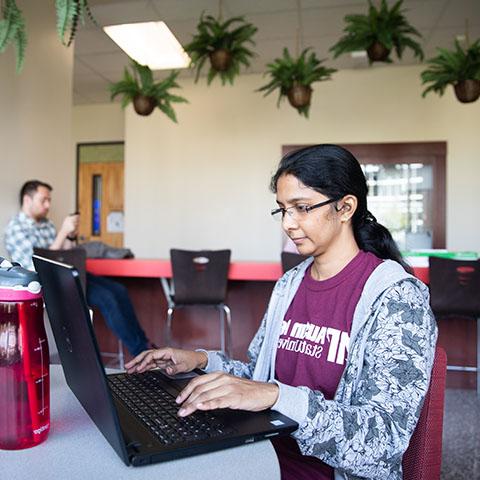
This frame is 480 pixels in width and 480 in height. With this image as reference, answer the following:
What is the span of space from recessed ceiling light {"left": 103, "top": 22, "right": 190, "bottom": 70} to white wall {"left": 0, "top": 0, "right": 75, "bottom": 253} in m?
0.74

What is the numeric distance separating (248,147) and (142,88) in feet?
6.32

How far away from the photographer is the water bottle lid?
2.29 ft

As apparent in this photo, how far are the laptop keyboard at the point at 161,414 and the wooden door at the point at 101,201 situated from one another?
19.5 feet

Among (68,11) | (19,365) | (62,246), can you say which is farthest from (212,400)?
(62,246)

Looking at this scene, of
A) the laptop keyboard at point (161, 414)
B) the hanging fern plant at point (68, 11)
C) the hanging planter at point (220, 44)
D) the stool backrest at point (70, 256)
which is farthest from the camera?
the hanging planter at point (220, 44)

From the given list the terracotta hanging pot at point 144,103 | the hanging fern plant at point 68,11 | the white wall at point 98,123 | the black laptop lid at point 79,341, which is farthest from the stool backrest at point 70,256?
the white wall at point 98,123

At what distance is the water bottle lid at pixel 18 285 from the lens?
70 cm

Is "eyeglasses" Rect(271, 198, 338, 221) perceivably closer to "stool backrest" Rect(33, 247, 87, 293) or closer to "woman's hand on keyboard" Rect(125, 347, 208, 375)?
"woman's hand on keyboard" Rect(125, 347, 208, 375)

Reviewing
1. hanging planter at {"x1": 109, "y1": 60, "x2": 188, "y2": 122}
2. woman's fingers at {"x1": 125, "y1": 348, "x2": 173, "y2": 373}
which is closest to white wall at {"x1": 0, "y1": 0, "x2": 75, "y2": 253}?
hanging planter at {"x1": 109, "y1": 60, "x2": 188, "y2": 122}

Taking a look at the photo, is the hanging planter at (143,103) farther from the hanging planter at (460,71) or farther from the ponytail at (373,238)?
the ponytail at (373,238)

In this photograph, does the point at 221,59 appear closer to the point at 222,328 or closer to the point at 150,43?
the point at 150,43

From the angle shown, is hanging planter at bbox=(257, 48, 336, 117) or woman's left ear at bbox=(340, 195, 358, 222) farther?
hanging planter at bbox=(257, 48, 336, 117)

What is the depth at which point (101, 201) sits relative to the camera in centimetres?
688

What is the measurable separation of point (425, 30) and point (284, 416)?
178 inches
